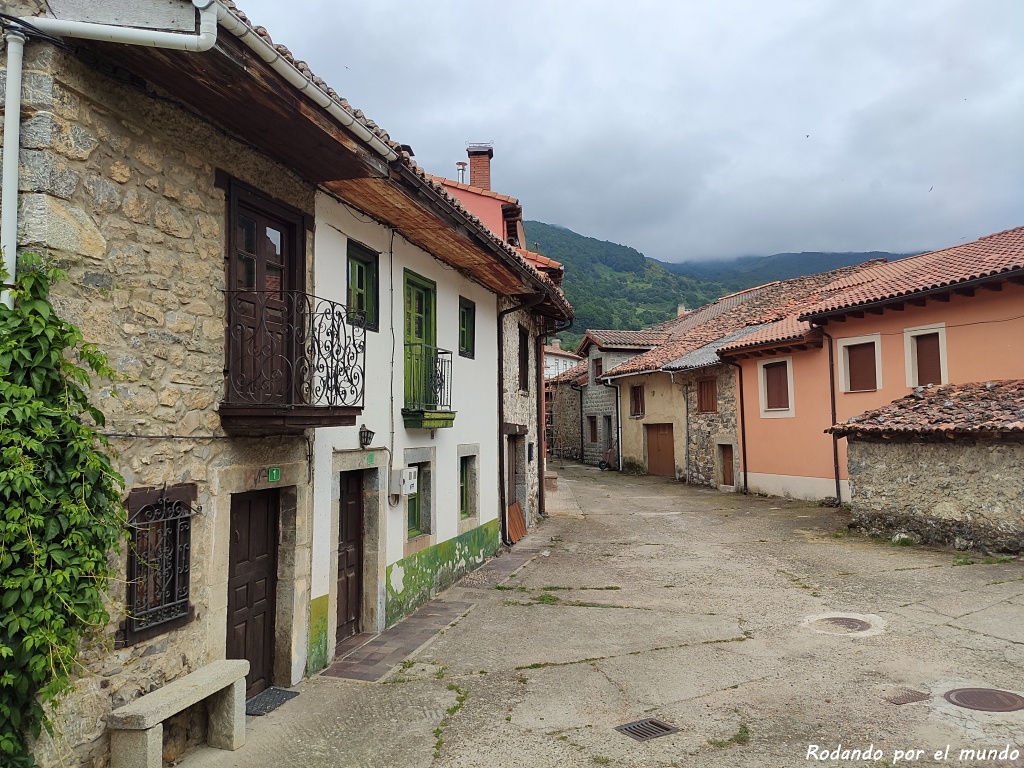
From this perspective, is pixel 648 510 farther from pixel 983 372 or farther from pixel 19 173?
pixel 19 173

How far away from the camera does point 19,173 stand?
12.4 feet

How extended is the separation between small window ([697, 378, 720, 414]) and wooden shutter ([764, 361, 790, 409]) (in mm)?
2610

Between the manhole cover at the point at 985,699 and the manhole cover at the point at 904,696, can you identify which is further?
the manhole cover at the point at 904,696

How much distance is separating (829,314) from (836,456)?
366 centimetres

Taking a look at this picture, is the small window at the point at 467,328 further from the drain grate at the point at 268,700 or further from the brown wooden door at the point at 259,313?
the drain grate at the point at 268,700

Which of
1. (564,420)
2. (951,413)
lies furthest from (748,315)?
(951,413)

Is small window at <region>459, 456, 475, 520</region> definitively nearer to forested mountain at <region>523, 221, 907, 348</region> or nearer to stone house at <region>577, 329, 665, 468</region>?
stone house at <region>577, 329, 665, 468</region>

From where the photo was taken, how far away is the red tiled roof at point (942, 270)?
43.1ft

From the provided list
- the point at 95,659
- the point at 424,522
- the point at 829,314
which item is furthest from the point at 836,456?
the point at 95,659

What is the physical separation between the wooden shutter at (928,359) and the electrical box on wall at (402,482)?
12236 millimetres

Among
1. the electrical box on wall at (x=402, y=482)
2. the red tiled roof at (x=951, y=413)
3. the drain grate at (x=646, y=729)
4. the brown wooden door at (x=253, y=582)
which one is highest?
the red tiled roof at (x=951, y=413)

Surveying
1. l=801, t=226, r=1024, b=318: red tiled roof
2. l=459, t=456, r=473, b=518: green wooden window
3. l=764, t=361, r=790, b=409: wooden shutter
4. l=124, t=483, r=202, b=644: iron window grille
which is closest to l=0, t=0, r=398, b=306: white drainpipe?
l=124, t=483, r=202, b=644: iron window grille

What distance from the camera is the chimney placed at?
57.2 ft

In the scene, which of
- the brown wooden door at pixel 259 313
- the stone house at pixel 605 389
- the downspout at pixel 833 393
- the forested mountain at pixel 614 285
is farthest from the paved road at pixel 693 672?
the forested mountain at pixel 614 285
